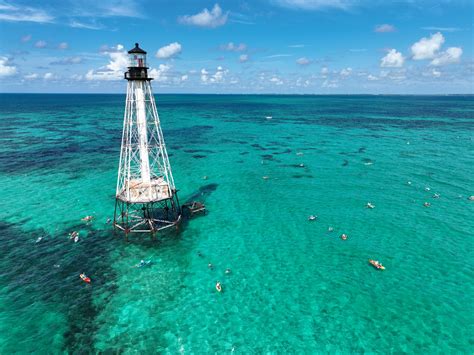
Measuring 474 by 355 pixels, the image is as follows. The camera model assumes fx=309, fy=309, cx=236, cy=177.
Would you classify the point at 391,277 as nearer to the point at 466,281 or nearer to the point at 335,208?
the point at 466,281

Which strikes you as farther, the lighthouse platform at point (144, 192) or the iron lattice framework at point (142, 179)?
the lighthouse platform at point (144, 192)

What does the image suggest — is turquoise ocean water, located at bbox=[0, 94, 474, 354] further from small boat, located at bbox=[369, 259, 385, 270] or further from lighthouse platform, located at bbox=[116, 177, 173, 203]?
lighthouse platform, located at bbox=[116, 177, 173, 203]

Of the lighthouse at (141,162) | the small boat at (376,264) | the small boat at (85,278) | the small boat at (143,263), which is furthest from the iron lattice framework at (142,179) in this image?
the small boat at (376,264)

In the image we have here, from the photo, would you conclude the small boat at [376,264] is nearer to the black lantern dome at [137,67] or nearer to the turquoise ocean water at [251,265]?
the turquoise ocean water at [251,265]

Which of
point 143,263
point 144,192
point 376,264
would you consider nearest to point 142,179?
point 144,192

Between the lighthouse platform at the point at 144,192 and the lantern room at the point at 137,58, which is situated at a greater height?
the lantern room at the point at 137,58

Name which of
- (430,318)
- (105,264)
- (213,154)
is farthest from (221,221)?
(213,154)

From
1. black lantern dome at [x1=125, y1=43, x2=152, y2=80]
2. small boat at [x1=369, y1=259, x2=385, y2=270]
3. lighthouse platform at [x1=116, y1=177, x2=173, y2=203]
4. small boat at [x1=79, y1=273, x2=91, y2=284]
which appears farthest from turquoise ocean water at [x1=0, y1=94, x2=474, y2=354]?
black lantern dome at [x1=125, y1=43, x2=152, y2=80]

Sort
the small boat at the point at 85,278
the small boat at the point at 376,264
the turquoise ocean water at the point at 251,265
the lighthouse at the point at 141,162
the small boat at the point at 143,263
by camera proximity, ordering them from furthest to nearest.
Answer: the lighthouse at the point at 141,162 < the small boat at the point at 143,263 < the small boat at the point at 376,264 < the small boat at the point at 85,278 < the turquoise ocean water at the point at 251,265

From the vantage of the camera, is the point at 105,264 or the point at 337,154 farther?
the point at 337,154
